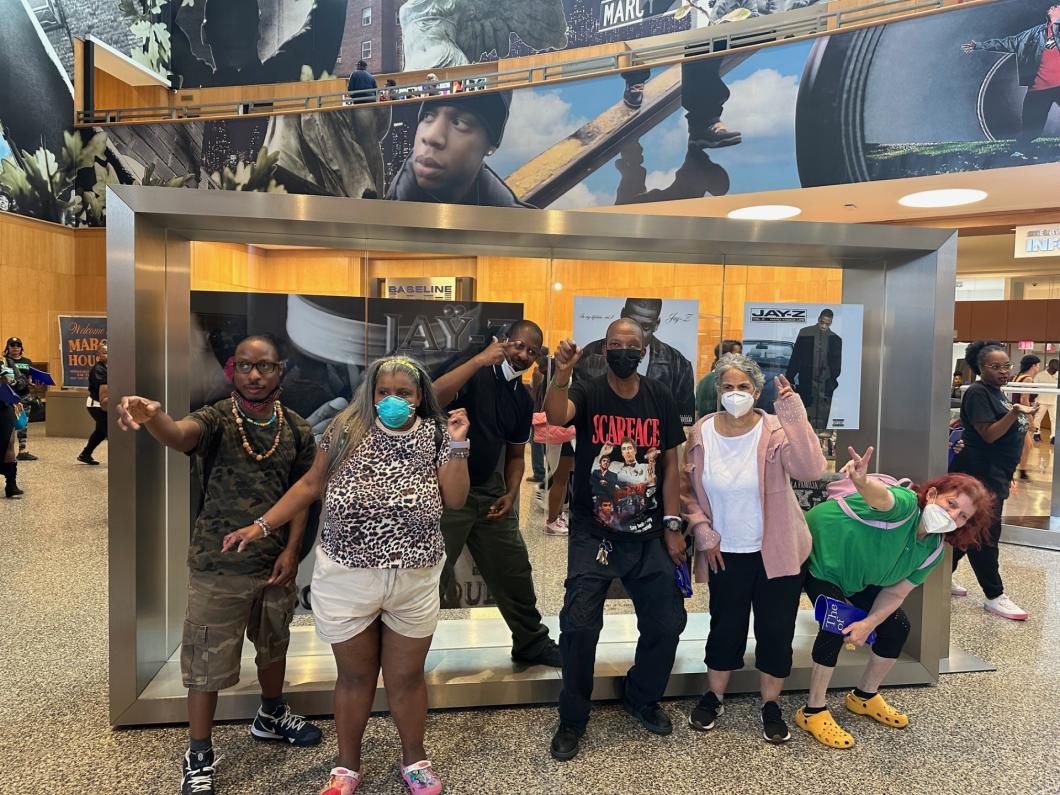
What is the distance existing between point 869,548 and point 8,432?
769cm

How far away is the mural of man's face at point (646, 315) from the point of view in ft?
9.80

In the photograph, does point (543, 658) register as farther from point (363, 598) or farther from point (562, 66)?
point (562, 66)

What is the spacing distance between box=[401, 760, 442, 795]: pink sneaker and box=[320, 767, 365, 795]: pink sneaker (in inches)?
6.8

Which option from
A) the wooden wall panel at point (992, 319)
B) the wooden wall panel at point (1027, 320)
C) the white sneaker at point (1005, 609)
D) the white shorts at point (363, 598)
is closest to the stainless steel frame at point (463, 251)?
the white shorts at point (363, 598)

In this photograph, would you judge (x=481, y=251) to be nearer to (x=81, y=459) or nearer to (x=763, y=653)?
(x=763, y=653)

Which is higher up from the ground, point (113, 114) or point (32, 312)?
point (113, 114)

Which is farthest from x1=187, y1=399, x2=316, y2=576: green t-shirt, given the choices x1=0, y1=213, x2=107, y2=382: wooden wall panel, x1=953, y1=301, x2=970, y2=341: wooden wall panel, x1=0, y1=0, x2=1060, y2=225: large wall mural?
x1=0, y1=213, x2=107, y2=382: wooden wall panel

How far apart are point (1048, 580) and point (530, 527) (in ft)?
13.9

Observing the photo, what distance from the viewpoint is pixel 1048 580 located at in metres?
4.61

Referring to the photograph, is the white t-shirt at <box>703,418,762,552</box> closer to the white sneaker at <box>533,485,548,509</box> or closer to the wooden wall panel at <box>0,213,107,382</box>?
the white sneaker at <box>533,485,548,509</box>

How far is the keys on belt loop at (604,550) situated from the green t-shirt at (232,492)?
1.23 m

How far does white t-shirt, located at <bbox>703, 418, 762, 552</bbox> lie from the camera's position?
2508 millimetres

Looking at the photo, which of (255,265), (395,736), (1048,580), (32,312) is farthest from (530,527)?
(32,312)

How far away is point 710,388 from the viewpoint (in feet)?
10.1
